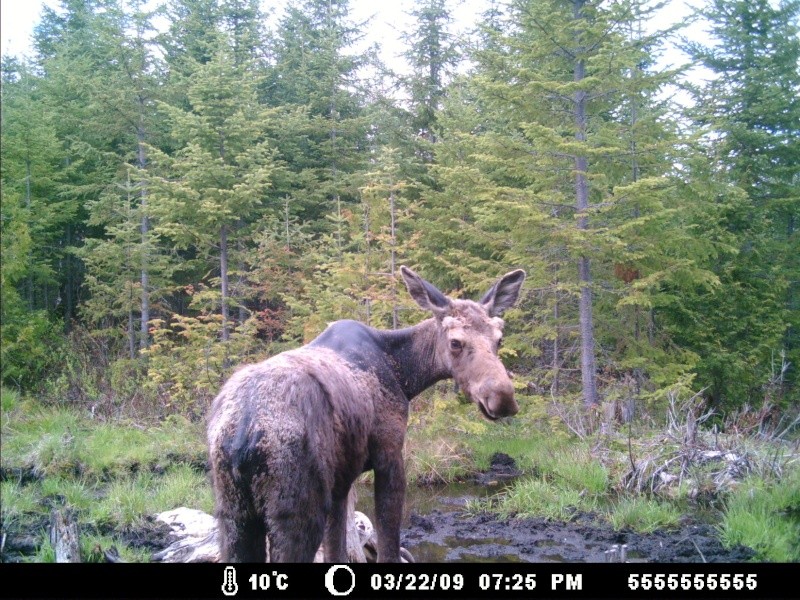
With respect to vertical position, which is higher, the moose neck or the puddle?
the moose neck

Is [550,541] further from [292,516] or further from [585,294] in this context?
[585,294]

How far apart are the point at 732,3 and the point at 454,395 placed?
402 inches

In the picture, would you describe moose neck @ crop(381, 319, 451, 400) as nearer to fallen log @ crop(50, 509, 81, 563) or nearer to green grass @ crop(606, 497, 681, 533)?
fallen log @ crop(50, 509, 81, 563)

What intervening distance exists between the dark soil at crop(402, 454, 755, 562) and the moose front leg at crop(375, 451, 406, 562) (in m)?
1.97

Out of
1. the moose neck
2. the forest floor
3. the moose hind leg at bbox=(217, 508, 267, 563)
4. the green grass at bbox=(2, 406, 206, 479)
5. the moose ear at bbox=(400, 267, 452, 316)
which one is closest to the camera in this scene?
the moose hind leg at bbox=(217, 508, 267, 563)

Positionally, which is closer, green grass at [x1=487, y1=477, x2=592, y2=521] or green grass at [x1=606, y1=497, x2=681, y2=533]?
green grass at [x1=606, y1=497, x2=681, y2=533]

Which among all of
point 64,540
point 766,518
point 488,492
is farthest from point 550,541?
point 64,540

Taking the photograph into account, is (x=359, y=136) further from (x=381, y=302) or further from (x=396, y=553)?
(x=396, y=553)

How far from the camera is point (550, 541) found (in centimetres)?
707

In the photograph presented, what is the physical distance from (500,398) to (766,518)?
151 inches

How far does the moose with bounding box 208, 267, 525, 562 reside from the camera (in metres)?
3.24
